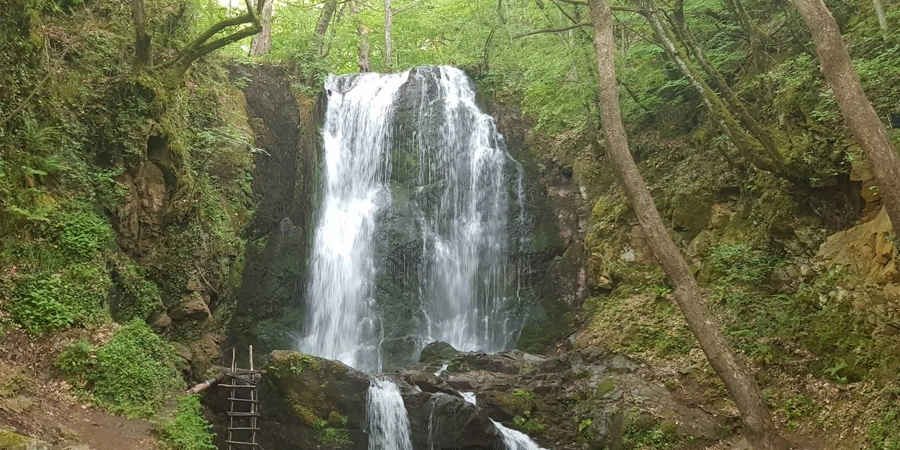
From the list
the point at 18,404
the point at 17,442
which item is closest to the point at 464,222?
the point at 18,404

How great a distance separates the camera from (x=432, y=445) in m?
8.90

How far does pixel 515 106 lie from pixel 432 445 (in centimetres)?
1062

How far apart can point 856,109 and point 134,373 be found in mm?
8463

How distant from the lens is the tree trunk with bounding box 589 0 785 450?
6.27 metres

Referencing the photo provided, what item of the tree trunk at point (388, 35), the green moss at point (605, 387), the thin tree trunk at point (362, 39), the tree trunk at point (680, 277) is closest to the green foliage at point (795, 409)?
the tree trunk at point (680, 277)

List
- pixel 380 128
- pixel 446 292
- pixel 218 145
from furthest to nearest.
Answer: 1. pixel 380 128
2. pixel 446 292
3. pixel 218 145

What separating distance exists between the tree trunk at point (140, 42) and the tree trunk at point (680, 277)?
22.4 ft

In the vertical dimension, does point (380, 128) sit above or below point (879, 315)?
above

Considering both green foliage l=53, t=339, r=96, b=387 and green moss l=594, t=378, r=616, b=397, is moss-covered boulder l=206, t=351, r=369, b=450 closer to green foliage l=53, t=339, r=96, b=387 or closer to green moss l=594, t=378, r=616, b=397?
green foliage l=53, t=339, r=96, b=387

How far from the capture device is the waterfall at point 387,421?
909cm

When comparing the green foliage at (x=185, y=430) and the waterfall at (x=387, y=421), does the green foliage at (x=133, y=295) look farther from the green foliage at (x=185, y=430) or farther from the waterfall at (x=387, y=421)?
the waterfall at (x=387, y=421)

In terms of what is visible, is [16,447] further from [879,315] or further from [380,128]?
[380,128]

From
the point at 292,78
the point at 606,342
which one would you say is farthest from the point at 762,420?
the point at 292,78

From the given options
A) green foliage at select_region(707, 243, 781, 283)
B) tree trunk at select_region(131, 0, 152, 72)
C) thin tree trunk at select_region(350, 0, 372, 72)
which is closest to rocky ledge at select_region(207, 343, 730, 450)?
green foliage at select_region(707, 243, 781, 283)
